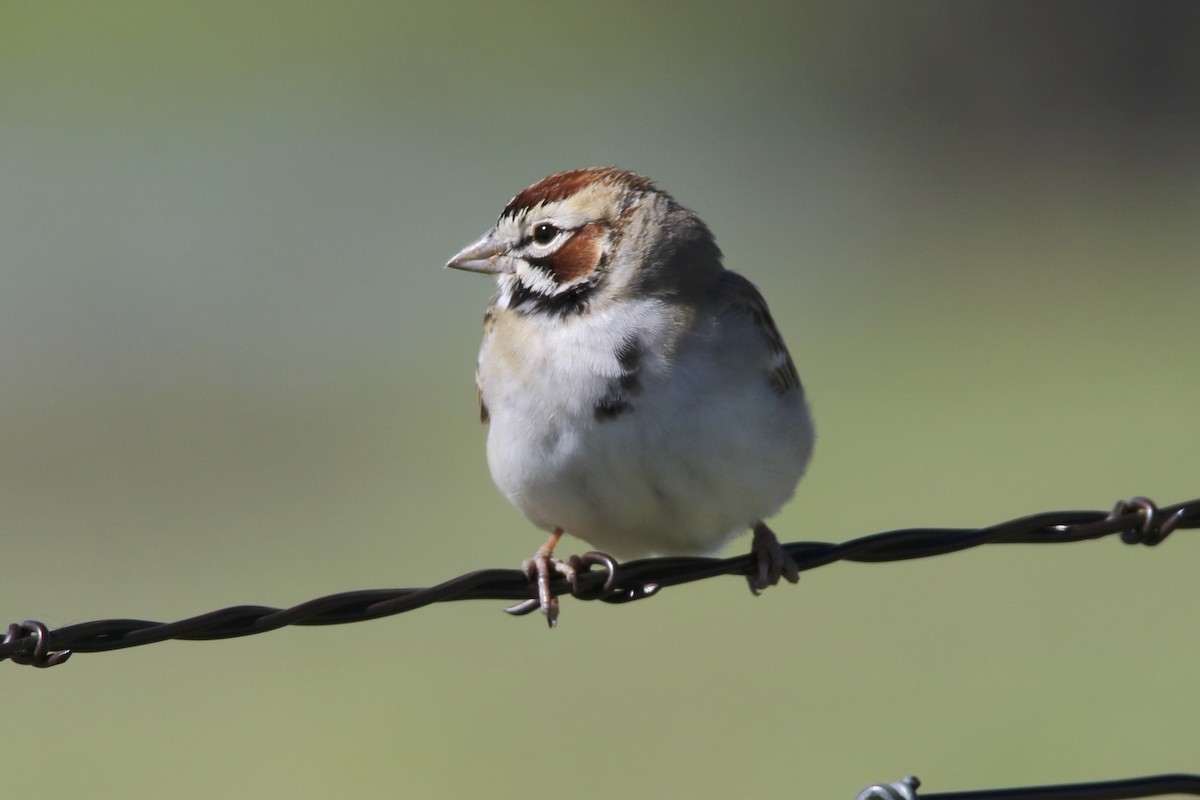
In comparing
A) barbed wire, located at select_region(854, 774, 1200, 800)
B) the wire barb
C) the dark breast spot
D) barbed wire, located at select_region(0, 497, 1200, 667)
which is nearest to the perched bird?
the dark breast spot

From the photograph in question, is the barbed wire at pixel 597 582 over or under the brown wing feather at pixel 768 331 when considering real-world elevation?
under

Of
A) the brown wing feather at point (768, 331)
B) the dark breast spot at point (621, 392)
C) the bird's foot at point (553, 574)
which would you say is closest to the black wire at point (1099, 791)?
the bird's foot at point (553, 574)

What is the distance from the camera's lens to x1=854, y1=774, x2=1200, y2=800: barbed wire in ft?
10.9

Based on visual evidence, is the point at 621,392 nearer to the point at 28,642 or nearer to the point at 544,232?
the point at 544,232

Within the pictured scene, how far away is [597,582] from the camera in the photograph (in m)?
3.93

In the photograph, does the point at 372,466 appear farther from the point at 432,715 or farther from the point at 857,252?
the point at 857,252

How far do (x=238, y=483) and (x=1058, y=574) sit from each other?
740 cm

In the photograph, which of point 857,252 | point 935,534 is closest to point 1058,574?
point 935,534

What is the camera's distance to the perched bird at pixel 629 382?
4.49m

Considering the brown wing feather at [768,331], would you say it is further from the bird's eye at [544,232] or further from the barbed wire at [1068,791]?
the barbed wire at [1068,791]

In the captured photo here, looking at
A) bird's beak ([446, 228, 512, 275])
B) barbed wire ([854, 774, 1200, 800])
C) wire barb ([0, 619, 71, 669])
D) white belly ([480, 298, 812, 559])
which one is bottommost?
barbed wire ([854, 774, 1200, 800])

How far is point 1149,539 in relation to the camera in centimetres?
377

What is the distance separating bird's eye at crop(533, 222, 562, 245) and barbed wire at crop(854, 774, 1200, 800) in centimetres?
211

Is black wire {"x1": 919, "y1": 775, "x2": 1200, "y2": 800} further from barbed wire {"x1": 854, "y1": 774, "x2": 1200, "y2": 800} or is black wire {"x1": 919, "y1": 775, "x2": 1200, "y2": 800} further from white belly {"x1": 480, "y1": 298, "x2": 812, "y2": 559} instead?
white belly {"x1": 480, "y1": 298, "x2": 812, "y2": 559}
